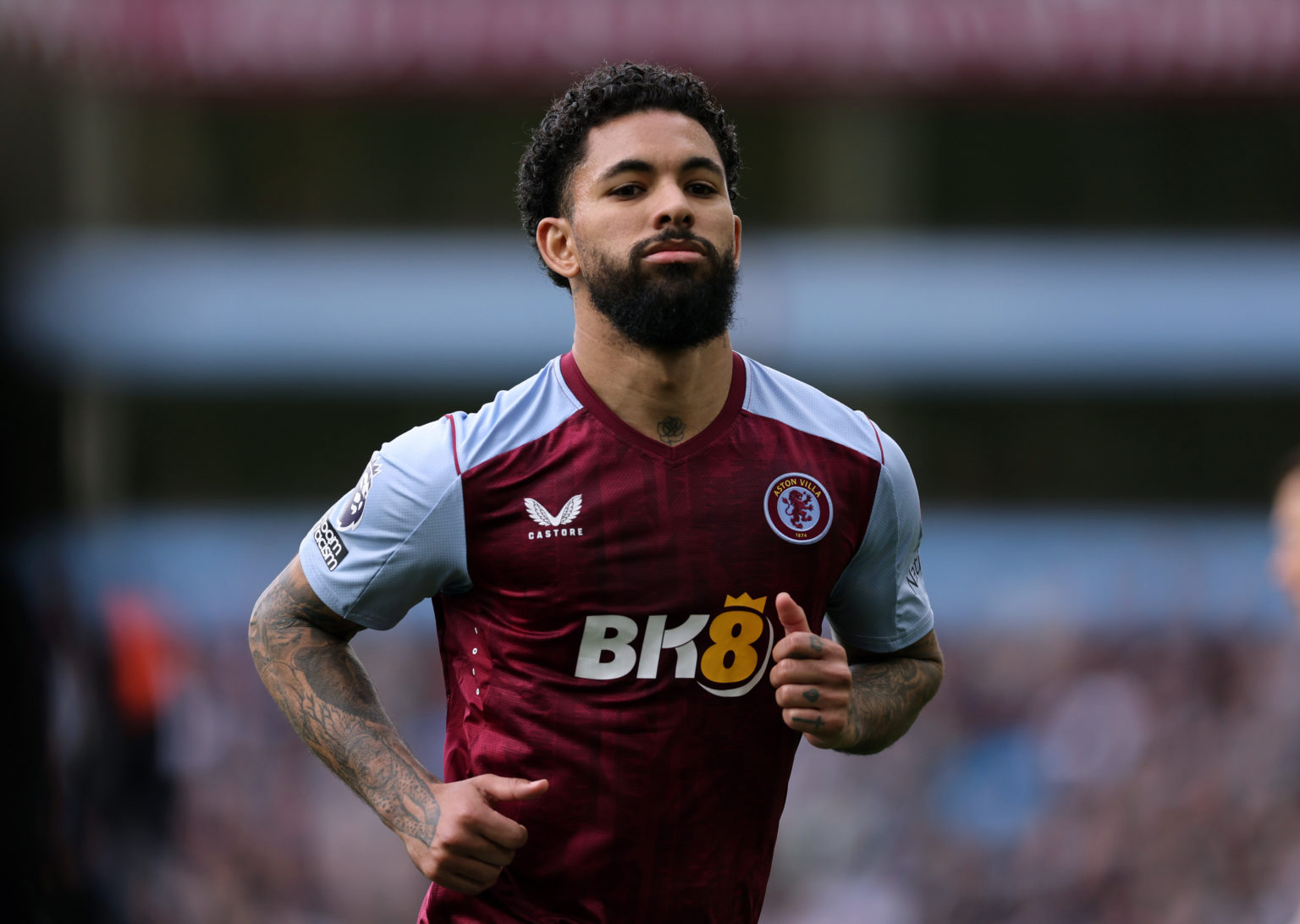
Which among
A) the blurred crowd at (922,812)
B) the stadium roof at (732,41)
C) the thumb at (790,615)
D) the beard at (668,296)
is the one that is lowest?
the blurred crowd at (922,812)

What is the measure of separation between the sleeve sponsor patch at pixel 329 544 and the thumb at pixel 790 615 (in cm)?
89

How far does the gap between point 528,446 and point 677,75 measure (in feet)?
2.95

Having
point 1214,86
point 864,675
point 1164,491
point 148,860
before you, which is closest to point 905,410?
point 1164,491

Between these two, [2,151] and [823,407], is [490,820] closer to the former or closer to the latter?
[823,407]

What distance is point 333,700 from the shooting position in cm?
297

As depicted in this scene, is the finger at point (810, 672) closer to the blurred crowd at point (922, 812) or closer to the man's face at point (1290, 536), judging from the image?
the man's face at point (1290, 536)

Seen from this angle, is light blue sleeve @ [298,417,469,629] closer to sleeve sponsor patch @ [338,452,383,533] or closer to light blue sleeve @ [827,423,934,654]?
sleeve sponsor patch @ [338,452,383,533]

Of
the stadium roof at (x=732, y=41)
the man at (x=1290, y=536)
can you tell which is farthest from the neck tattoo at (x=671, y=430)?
the stadium roof at (x=732, y=41)

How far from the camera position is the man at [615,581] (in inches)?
114

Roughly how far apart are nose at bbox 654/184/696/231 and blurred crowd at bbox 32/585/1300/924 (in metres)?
6.42

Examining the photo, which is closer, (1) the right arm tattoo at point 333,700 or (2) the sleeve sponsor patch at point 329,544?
(1) the right arm tattoo at point 333,700

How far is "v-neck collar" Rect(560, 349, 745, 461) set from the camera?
2986 millimetres

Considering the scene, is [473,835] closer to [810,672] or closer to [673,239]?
[810,672]

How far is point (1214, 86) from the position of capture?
1705 cm
